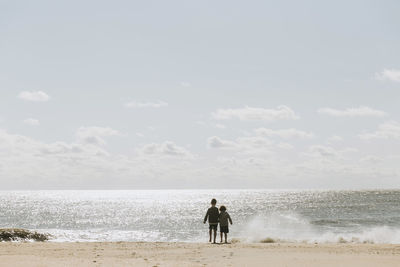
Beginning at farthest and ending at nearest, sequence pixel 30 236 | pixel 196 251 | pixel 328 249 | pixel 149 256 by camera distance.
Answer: pixel 30 236 → pixel 328 249 → pixel 196 251 → pixel 149 256

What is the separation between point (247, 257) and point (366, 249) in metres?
6.57

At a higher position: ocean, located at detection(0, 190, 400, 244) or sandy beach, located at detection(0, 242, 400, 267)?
sandy beach, located at detection(0, 242, 400, 267)

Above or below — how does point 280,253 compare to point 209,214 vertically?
below

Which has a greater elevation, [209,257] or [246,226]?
[209,257]

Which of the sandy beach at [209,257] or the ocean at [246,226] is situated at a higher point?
the sandy beach at [209,257]

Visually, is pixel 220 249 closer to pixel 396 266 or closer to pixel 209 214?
pixel 209 214

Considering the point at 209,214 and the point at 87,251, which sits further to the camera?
the point at 209,214

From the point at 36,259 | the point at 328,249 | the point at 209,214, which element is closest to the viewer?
the point at 36,259

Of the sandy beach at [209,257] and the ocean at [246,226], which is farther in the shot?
the ocean at [246,226]

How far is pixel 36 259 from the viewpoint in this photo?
14.1 metres

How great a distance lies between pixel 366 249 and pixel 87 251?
12.2 meters

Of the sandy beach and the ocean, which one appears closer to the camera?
the sandy beach

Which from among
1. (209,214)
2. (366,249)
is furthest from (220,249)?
(366,249)

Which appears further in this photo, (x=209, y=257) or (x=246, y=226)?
(x=246, y=226)
